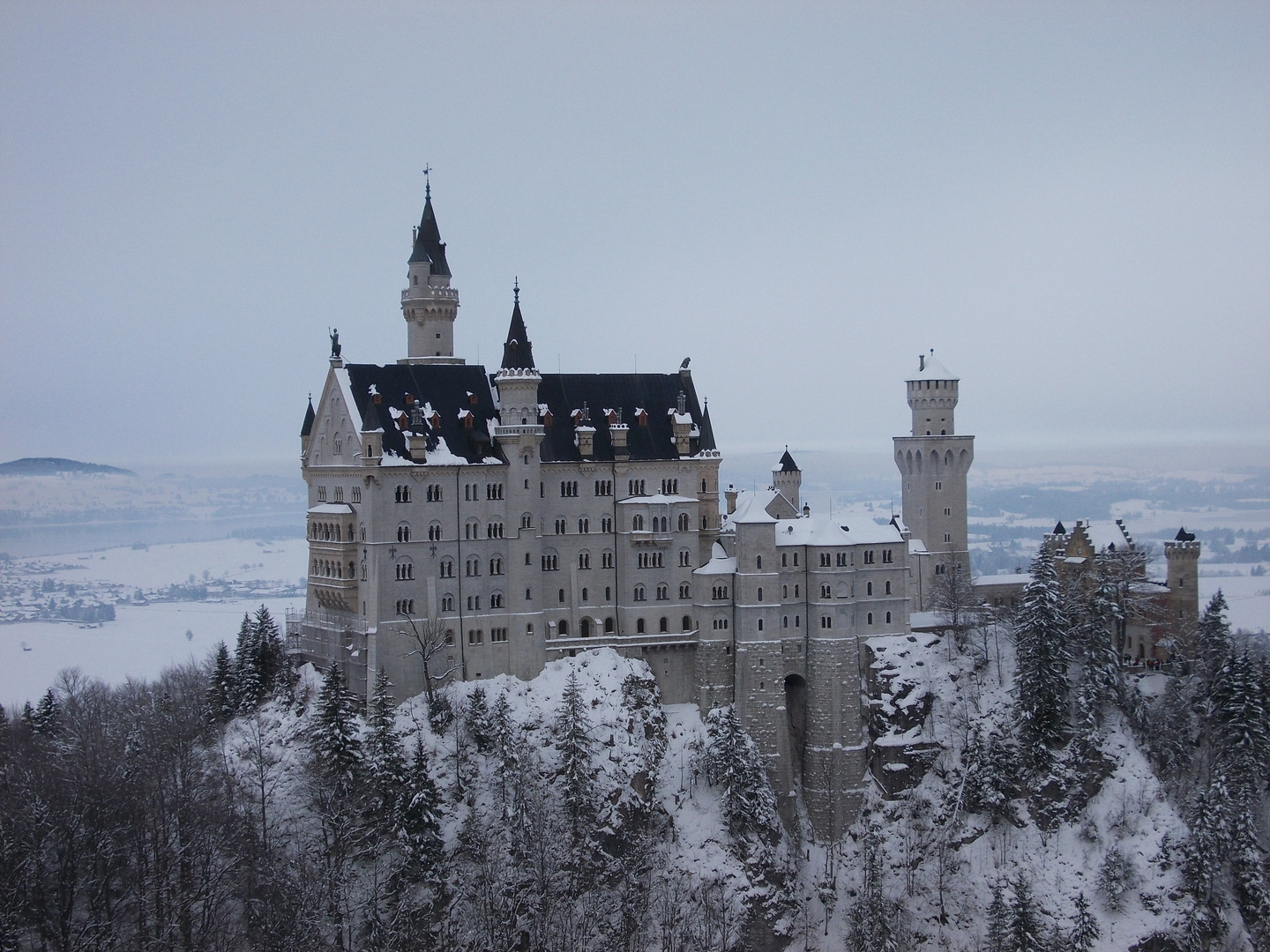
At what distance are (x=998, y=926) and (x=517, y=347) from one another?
4448 cm

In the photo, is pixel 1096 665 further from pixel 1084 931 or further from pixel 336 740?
pixel 336 740

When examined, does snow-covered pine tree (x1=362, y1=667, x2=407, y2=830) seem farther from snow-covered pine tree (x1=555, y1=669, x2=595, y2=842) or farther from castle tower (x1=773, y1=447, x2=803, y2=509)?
castle tower (x1=773, y1=447, x2=803, y2=509)

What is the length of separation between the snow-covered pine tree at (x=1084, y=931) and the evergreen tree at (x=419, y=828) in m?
35.3

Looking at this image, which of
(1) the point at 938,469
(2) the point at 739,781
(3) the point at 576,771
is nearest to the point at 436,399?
(3) the point at 576,771

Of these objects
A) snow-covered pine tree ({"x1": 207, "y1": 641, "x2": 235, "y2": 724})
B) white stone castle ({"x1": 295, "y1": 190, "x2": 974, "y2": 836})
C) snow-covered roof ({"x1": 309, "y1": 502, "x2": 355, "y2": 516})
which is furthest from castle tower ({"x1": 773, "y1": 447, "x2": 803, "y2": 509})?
snow-covered pine tree ({"x1": 207, "y1": 641, "x2": 235, "y2": 724})

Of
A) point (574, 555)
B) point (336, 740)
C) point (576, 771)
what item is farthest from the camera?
point (574, 555)

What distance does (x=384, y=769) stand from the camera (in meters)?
75.3

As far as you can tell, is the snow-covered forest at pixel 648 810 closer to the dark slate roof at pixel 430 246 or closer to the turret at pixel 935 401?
the turret at pixel 935 401

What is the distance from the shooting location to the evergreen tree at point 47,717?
86312mm

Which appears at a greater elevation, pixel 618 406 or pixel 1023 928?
pixel 618 406

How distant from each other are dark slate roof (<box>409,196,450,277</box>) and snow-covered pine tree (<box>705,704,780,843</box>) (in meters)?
36.2

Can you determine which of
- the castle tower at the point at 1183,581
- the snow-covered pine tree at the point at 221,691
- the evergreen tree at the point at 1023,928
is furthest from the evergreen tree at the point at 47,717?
the castle tower at the point at 1183,581

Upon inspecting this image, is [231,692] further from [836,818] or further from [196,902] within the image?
[836,818]

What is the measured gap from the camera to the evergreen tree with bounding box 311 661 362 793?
248 ft
